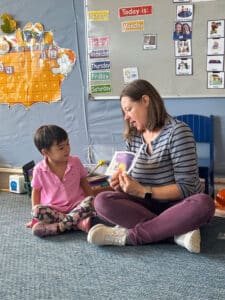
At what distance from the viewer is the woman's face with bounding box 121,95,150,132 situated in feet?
5.34

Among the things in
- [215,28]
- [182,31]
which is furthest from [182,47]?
[215,28]

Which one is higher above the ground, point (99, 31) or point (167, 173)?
point (99, 31)

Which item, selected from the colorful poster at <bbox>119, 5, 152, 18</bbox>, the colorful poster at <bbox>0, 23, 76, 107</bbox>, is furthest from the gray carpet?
the colorful poster at <bbox>119, 5, 152, 18</bbox>

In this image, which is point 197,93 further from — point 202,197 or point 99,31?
point 202,197

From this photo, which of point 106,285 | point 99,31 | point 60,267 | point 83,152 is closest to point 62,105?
point 83,152

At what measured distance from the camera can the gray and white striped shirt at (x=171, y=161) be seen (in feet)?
5.27

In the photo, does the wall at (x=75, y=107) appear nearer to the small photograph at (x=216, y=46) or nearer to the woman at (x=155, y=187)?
the small photograph at (x=216, y=46)

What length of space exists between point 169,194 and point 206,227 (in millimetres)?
362

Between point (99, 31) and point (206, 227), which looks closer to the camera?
point (206, 227)

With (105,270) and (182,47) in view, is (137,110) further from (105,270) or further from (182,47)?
(182,47)

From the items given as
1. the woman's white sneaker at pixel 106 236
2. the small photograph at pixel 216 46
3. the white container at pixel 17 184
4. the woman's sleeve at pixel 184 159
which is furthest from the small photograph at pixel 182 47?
the white container at pixel 17 184

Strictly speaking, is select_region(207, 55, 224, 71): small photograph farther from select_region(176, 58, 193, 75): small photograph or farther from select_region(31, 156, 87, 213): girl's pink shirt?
select_region(31, 156, 87, 213): girl's pink shirt

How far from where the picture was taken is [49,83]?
257 centimetres

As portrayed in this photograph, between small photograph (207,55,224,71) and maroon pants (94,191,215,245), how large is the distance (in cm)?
86
